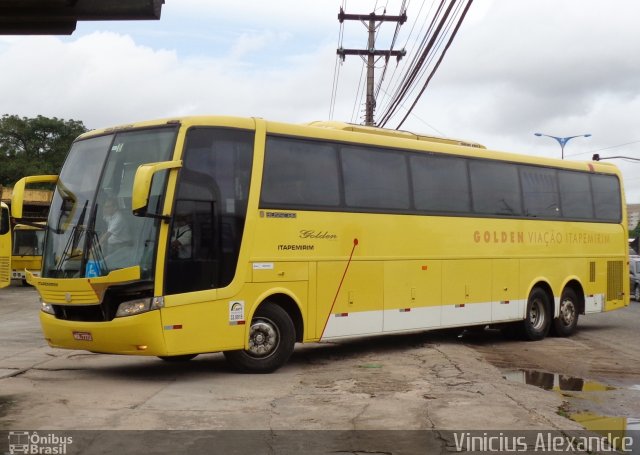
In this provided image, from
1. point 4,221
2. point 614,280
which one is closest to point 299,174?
point 614,280

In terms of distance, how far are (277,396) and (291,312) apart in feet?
7.98

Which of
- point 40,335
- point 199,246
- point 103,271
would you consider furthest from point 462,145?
point 40,335

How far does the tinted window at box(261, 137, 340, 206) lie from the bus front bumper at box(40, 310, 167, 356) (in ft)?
7.73

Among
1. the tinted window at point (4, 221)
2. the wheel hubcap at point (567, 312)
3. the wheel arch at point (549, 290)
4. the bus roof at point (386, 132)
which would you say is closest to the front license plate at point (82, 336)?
the bus roof at point (386, 132)

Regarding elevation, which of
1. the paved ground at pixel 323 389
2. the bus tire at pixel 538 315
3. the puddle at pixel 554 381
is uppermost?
the bus tire at pixel 538 315

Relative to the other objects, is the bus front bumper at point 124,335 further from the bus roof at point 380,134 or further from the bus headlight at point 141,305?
the bus roof at point 380,134

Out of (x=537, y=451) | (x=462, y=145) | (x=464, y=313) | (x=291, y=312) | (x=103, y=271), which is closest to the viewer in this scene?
(x=537, y=451)

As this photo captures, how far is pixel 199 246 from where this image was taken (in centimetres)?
978

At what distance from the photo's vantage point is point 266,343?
1049 cm

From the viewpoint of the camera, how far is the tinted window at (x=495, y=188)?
46.2ft

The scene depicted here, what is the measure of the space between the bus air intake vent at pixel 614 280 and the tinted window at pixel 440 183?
5387 mm

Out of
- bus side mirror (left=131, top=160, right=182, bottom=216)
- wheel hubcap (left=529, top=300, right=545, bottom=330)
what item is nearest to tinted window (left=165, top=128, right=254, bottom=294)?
bus side mirror (left=131, top=160, right=182, bottom=216)

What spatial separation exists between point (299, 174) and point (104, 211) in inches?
111

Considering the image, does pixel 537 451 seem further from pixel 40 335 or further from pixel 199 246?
pixel 40 335
